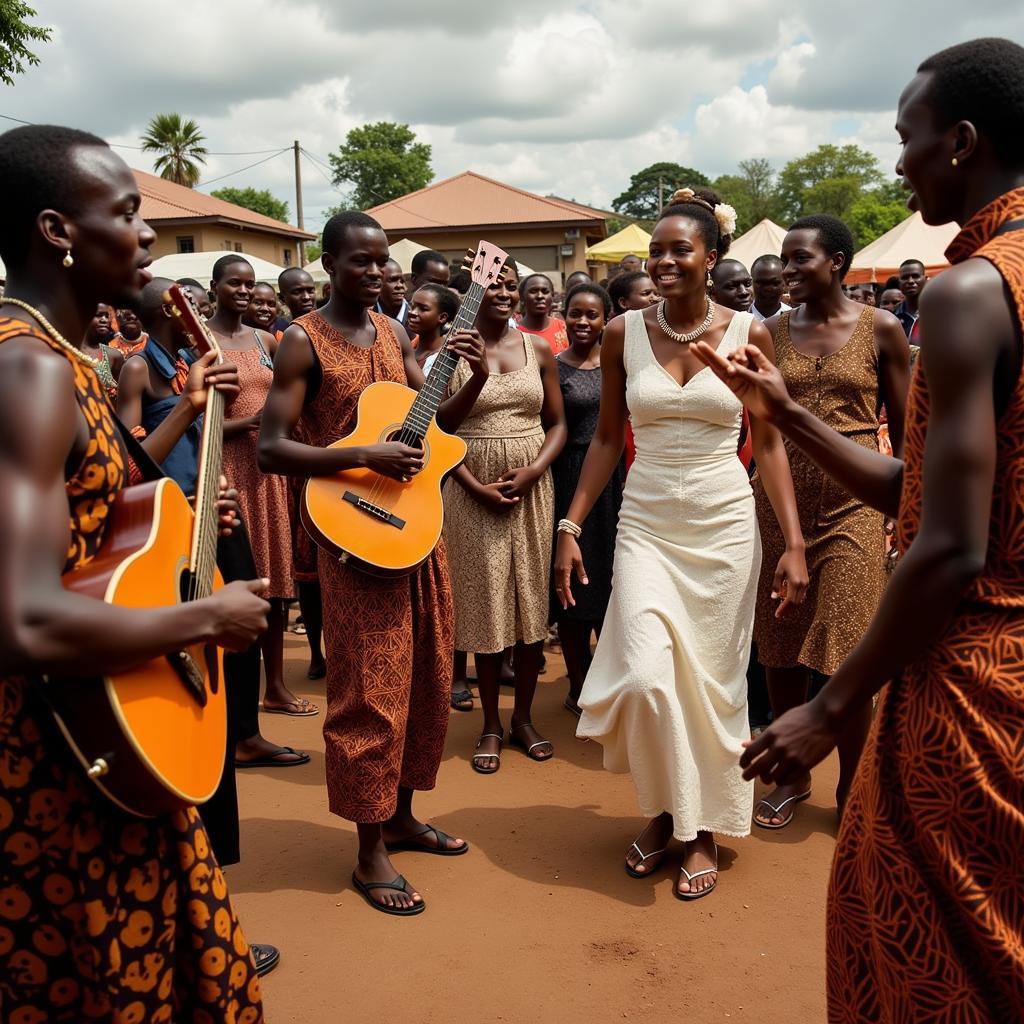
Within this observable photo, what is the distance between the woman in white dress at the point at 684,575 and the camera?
3.75 meters

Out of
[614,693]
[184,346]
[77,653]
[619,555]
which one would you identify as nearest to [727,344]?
[619,555]

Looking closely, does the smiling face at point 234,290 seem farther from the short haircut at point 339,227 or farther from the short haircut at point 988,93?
the short haircut at point 988,93

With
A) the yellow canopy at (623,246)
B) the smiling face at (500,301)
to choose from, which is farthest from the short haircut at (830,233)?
the yellow canopy at (623,246)

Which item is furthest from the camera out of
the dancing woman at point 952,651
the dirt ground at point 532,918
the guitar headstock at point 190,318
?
the dirt ground at point 532,918

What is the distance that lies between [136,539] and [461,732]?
394 cm

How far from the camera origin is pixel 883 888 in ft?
5.79

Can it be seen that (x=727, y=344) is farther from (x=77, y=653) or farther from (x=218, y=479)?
(x=77, y=653)

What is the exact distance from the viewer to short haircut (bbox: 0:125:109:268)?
1850mm

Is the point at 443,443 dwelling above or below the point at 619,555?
above

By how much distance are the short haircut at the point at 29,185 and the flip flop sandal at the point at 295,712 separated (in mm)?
4305

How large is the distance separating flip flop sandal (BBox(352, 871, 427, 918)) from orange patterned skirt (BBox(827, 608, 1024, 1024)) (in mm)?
2180

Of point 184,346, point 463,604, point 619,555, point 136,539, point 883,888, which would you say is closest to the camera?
point 883,888

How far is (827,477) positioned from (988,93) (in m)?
2.68

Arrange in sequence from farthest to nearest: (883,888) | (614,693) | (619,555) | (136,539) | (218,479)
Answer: (619,555), (614,693), (218,479), (136,539), (883,888)
